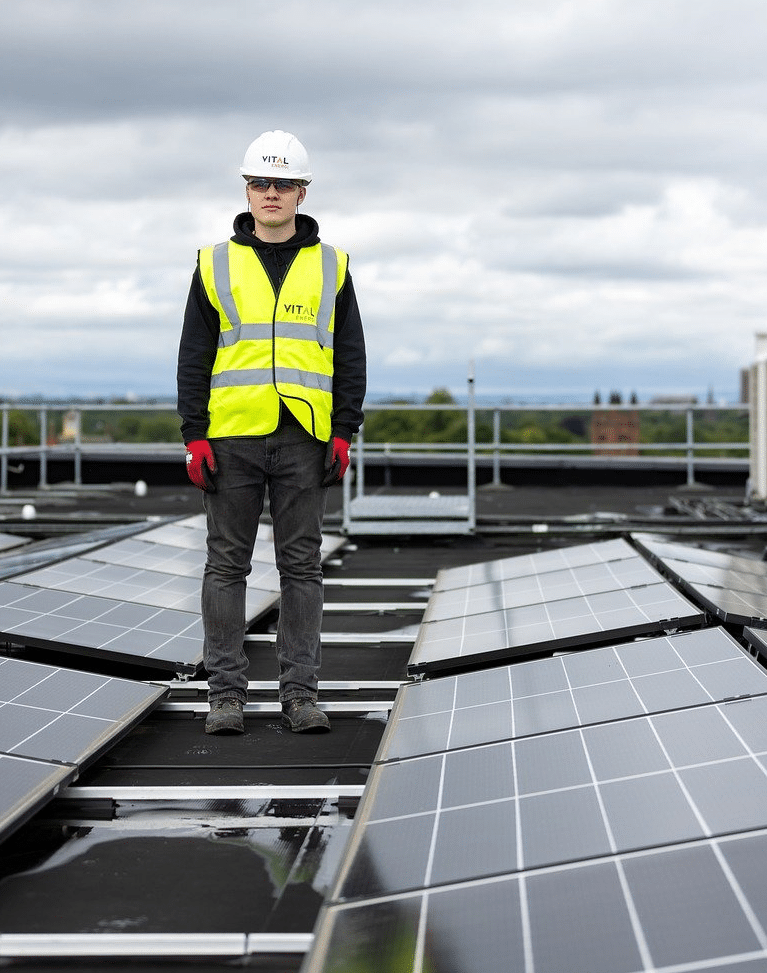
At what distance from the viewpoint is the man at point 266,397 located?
4055 mm

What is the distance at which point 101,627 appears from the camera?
4.70 meters

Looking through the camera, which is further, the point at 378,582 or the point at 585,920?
the point at 378,582

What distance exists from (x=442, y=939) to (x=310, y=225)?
9.05 feet

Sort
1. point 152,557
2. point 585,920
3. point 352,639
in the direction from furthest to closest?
point 152,557 < point 352,639 < point 585,920

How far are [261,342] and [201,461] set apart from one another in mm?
444

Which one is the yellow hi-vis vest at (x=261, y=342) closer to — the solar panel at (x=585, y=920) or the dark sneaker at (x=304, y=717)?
the dark sneaker at (x=304, y=717)

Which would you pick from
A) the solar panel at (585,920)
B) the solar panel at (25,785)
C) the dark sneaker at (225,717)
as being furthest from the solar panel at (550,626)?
the solar panel at (585,920)

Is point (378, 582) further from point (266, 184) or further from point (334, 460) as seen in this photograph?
point (266, 184)

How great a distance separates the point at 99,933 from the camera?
2.40 metres

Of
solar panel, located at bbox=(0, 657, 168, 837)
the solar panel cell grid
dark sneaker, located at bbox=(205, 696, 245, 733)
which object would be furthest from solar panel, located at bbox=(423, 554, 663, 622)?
the solar panel cell grid

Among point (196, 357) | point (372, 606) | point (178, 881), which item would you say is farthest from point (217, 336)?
point (372, 606)

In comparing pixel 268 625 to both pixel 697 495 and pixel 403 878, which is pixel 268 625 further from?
pixel 697 495

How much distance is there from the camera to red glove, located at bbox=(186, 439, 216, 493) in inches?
159

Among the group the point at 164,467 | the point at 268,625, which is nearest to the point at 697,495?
the point at 164,467
